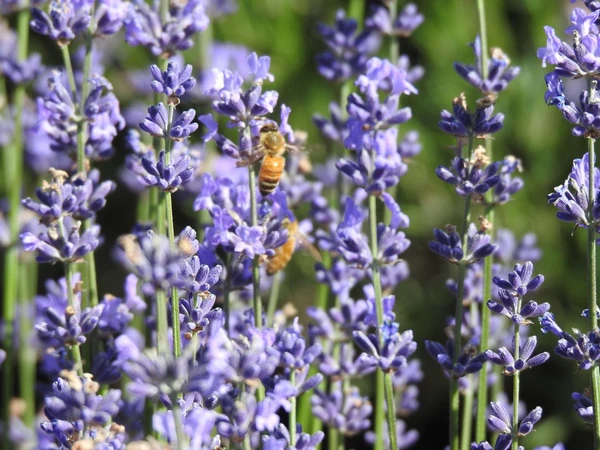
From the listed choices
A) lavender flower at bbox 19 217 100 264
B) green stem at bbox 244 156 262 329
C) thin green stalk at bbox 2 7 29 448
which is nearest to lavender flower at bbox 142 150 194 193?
green stem at bbox 244 156 262 329

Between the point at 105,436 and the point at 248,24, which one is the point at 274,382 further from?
the point at 248,24

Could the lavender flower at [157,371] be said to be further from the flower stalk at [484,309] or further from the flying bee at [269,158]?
the flower stalk at [484,309]

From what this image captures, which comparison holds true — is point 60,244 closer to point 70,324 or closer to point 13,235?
point 70,324

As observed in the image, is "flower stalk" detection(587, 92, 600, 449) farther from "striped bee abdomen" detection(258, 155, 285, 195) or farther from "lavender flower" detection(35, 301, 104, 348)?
"lavender flower" detection(35, 301, 104, 348)

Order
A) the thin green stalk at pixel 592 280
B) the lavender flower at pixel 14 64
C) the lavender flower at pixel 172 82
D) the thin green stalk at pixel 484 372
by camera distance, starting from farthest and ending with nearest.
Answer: the lavender flower at pixel 14 64
the thin green stalk at pixel 484 372
the lavender flower at pixel 172 82
the thin green stalk at pixel 592 280


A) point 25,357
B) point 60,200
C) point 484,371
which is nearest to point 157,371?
point 60,200

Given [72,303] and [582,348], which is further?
[72,303]

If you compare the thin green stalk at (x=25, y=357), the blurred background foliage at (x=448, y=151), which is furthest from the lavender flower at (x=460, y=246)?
the blurred background foliage at (x=448, y=151)
